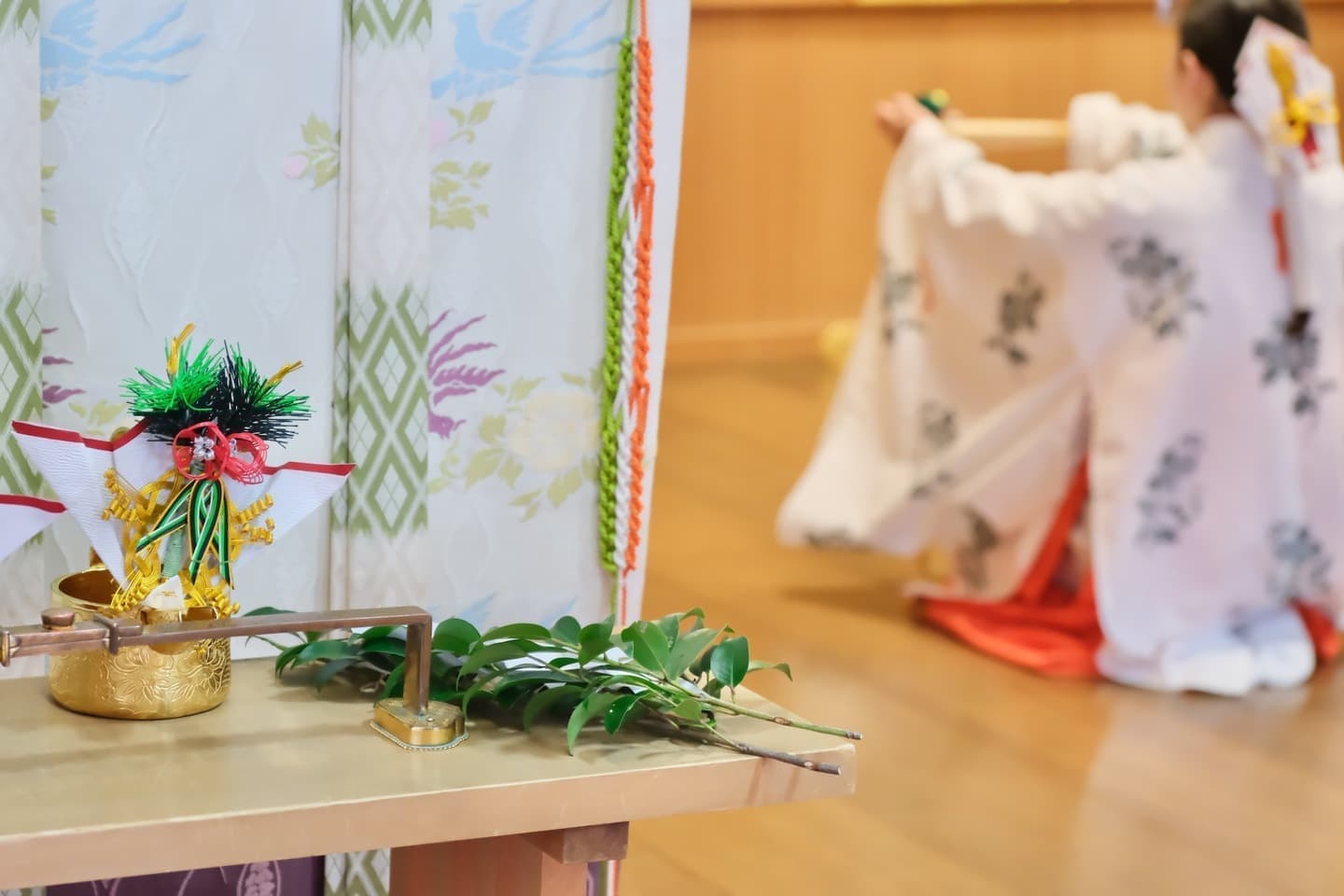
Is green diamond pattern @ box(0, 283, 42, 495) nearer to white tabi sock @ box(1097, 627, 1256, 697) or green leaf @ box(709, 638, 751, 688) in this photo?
green leaf @ box(709, 638, 751, 688)

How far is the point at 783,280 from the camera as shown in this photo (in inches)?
176

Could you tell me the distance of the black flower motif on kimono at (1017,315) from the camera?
8.39 feet

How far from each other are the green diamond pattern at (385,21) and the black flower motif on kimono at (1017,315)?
1604mm

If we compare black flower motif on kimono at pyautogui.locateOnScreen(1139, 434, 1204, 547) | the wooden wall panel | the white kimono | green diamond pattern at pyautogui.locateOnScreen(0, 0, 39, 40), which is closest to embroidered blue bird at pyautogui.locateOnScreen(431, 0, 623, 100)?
green diamond pattern at pyautogui.locateOnScreen(0, 0, 39, 40)

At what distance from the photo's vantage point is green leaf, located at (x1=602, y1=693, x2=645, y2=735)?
94 cm

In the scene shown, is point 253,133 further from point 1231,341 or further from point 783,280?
point 783,280

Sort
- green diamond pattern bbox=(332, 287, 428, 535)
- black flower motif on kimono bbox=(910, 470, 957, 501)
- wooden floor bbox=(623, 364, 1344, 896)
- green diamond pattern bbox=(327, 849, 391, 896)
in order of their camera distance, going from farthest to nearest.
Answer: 1. black flower motif on kimono bbox=(910, 470, 957, 501)
2. wooden floor bbox=(623, 364, 1344, 896)
3. green diamond pattern bbox=(327, 849, 391, 896)
4. green diamond pattern bbox=(332, 287, 428, 535)

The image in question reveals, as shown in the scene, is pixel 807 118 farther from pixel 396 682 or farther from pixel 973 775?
pixel 396 682

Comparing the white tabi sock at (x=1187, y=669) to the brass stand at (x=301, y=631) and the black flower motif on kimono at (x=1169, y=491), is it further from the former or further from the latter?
the brass stand at (x=301, y=631)

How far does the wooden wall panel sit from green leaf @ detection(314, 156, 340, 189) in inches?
119

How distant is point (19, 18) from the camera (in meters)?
1.00

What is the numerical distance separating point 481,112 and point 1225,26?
1.64 m

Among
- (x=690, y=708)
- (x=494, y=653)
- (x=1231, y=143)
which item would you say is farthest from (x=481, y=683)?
(x=1231, y=143)

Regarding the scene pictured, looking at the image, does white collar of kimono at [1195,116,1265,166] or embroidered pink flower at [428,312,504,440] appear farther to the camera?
white collar of kimono at [1195,116,1265,166]
